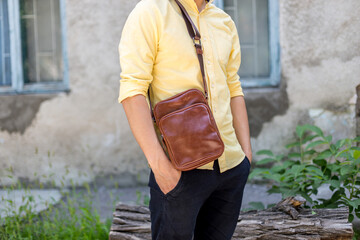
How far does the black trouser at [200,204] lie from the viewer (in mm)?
1588

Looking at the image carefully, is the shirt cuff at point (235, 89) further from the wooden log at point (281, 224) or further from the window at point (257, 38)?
the window at point (257, 38)

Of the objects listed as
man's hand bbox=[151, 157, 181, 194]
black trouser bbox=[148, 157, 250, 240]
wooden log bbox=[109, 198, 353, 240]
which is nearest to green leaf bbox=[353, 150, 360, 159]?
wooden log bbox=[109, 198, 353, 240]

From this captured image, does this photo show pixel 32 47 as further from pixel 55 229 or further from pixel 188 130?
pixel 188 130

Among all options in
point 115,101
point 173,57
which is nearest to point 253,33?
point 115,101

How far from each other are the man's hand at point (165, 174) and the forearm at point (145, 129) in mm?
10

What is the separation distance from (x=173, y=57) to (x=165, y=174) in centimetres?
43

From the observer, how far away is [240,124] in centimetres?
206

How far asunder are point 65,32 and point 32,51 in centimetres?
57

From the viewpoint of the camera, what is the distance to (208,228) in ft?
6.03

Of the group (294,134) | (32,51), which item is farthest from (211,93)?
(32,51)

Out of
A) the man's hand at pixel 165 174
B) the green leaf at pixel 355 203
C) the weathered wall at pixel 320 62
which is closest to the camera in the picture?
the man's hand at pixel 165 174

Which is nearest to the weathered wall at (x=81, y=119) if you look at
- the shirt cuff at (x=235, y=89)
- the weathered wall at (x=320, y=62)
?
the weathered wall at (x=320, y=62)

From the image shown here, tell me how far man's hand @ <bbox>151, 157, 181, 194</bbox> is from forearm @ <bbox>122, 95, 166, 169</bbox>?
10 millimetres

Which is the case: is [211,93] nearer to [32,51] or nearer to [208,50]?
[208,50]
